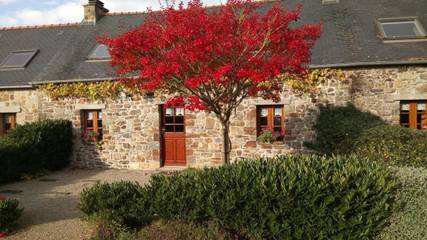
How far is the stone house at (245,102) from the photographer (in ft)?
31.3

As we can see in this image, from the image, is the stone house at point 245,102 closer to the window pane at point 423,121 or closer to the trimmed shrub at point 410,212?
the window pane at point 423,121

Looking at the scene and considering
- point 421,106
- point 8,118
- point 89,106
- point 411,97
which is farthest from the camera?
point 8,118

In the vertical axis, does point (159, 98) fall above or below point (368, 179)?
above

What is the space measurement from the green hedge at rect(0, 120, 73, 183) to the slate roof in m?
1.77

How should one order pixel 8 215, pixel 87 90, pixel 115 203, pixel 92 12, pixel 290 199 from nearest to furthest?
pixel 290 199 → pixel 115 203 → pixel 8 215 → pixel 87 90 → pixel 92 12

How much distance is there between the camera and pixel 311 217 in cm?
480

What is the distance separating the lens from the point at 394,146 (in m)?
6.91

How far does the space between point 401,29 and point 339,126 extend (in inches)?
154

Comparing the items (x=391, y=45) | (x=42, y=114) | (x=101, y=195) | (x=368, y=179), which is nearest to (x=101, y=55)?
(x=42, y=114)

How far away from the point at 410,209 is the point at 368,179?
0.62 meters

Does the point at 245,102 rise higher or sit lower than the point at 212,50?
lower

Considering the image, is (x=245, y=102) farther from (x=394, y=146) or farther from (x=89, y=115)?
Answer: (x=89, y=115)

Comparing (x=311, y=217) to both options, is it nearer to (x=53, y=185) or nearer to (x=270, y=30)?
(x=270, y=30)

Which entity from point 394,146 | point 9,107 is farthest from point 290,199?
point 9,107
